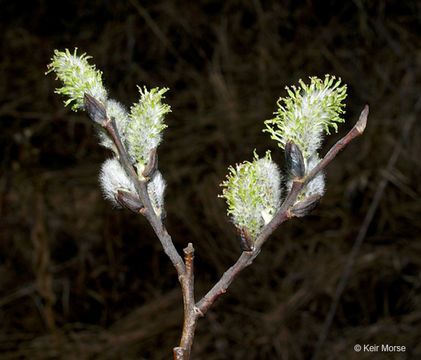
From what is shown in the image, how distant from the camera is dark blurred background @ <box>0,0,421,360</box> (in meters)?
2.10

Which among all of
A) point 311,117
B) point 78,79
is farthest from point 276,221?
point 78,79

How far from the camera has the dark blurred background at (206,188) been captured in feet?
6.89

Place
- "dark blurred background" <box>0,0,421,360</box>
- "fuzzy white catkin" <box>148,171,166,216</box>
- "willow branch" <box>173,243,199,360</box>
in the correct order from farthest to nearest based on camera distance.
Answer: "dark blurred background" <box>0,0,421,360</box> → "fuzzy white catkin" <box>148,171,166,216</box> → "willow branch" <box>173,243,199,360</box>

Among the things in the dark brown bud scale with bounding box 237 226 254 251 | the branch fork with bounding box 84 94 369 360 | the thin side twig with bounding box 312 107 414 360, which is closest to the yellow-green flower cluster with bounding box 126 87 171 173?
the branch fork with bounding box 84 94 369 360

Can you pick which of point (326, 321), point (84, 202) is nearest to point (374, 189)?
point (326, 321)

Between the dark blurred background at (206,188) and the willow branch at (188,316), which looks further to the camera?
the dark blurred background at (206,188)

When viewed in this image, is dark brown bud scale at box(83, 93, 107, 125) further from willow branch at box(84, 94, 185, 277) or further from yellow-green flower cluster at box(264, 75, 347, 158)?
yellow-green flower cluster at box(264, 75, 347, 158)

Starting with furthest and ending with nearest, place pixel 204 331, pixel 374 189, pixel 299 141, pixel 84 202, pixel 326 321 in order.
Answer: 1. pixel 84 202
2. pixel 374 189
3. pixel 204 331
4. pixel 326 321
5. pixel 299 141

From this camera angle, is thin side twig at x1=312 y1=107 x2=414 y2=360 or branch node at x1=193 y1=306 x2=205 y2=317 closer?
branch node at x1=193 y1=306 x2=205 y2=317

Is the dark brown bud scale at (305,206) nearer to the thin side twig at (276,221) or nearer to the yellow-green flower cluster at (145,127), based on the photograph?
the thin side twig at (276,221)

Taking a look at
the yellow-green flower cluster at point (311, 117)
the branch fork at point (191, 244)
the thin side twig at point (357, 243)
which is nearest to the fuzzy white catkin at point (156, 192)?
the branch fork at point (191, 244)

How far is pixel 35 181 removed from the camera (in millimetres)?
2336

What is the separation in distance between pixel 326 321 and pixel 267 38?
144 centimetres

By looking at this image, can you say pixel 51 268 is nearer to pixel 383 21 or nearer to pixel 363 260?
pixel 363 260
